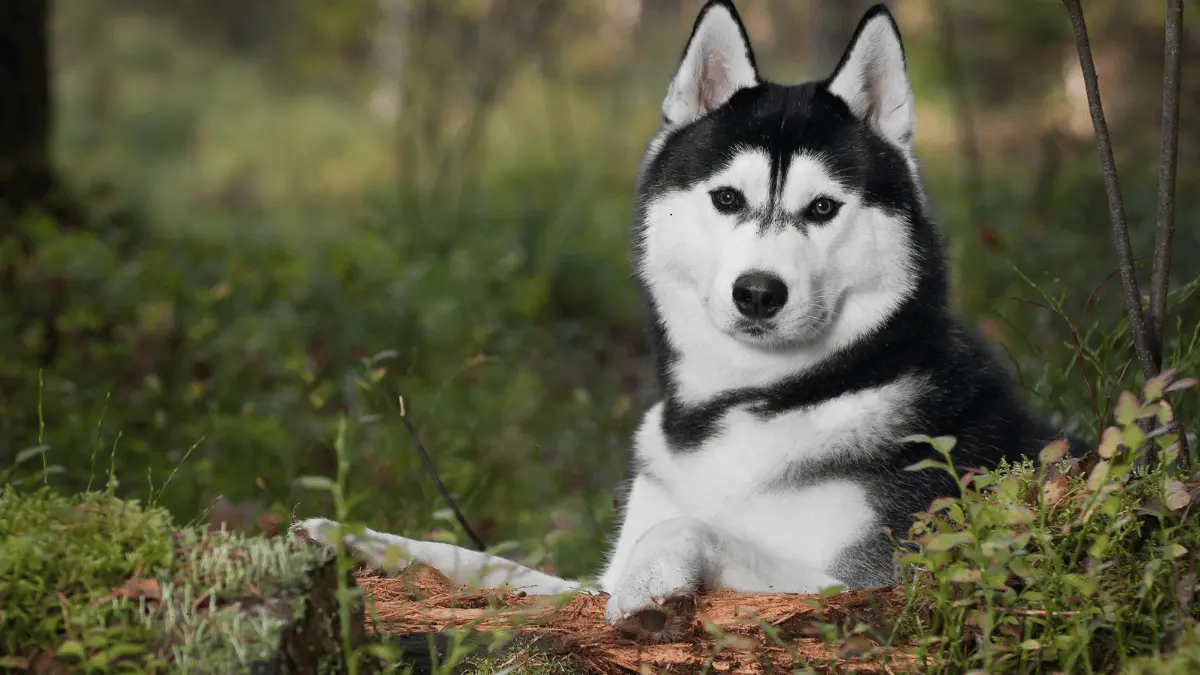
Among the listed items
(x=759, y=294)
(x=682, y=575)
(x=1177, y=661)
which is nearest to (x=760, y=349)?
(x=759, y=294)

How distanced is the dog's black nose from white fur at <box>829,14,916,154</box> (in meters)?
0.57

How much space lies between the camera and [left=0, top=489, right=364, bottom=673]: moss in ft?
5.56

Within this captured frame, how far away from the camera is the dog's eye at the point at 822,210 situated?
8.37 ft

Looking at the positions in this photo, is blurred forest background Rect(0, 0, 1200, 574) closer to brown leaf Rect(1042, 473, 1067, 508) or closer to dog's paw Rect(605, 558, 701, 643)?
brown leaf Rect(1042, 473, 1067, 508)

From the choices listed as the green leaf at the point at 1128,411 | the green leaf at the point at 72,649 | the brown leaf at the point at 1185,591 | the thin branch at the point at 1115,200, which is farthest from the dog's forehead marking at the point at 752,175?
the green leaf at the point at 72,649

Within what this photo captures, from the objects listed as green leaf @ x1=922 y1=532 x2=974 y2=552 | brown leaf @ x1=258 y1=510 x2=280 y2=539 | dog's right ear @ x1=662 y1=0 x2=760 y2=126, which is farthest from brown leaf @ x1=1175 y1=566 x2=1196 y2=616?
brown leaf @ x1=258 y1=510 x2=280 y2=539

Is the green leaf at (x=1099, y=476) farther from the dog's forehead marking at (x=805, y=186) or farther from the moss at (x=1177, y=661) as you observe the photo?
the dog's forehead marking at (x=805, y=186)

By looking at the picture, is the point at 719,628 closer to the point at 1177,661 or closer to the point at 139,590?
the point at 1177,661

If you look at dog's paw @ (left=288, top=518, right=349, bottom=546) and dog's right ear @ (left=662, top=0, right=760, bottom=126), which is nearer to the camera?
dog's paw @ (left=288, top=518, right=349, bottom=546)

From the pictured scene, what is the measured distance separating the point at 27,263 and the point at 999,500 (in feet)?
16.8

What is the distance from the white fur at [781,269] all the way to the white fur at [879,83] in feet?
0.83

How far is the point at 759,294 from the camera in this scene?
242 cm

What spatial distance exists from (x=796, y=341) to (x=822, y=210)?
0.31 m

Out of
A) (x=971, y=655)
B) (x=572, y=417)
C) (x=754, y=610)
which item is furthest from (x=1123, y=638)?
(x=572, y=417)
